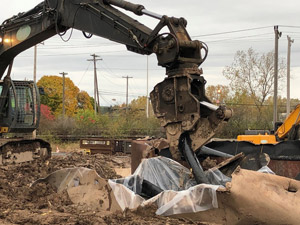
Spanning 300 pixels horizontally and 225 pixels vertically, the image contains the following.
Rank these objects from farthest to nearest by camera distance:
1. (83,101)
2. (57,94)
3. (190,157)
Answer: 1. (83,101)
2. (57,94)
3. (190,157)

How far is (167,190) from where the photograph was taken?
5723 mm

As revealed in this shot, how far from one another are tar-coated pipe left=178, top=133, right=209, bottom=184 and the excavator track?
645cm

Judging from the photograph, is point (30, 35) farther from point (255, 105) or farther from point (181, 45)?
point (255, 105)

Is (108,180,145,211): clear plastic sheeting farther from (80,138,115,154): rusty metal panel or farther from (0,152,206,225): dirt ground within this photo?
(80,138,115,154): rusty metal panel

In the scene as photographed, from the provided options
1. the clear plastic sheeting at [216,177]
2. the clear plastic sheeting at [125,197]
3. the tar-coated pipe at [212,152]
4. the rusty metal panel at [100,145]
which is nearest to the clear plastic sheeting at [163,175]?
the clear plastic sheeting at [216,177]

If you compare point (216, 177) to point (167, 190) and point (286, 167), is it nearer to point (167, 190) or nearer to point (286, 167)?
point (167, 190)

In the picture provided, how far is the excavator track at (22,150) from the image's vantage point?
36.0 feet

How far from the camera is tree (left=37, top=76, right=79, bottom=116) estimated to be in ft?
175

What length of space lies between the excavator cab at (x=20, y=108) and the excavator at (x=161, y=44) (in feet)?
6.24

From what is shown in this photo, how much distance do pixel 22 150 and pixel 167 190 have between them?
23.0 ft

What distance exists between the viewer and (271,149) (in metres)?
7.45

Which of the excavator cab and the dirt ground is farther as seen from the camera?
the excavator cab

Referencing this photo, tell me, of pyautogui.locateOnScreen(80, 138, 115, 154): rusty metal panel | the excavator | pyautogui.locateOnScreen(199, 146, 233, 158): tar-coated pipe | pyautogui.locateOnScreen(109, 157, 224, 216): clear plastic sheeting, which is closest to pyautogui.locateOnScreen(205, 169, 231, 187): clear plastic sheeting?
pyautogui.locateOnScreen(109, 157, 224, 216): clear plastic sheeting

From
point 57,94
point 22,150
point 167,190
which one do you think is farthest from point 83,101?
point 167,190
